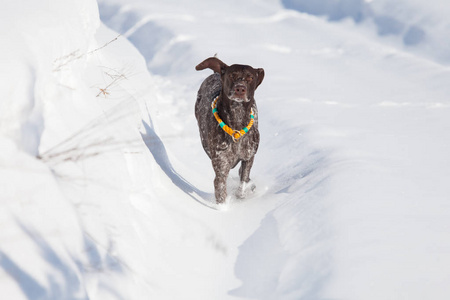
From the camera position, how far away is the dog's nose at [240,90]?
4.41 m

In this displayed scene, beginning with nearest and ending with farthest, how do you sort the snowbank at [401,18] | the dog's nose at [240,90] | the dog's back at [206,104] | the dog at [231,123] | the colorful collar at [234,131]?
the dog's nose at [240,90], the dog at [231,123], the colorful collar at [234,131], the dog's back at [206,104], the snowbank at [401,18]

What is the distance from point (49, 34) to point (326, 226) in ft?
7.25

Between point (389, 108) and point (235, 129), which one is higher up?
point (235, 129)

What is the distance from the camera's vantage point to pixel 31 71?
2.59 meters

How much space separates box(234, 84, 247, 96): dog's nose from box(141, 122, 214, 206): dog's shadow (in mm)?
1099

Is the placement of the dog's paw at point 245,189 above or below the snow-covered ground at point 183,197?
below

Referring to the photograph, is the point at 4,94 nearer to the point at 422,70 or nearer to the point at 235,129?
the point at 235,129

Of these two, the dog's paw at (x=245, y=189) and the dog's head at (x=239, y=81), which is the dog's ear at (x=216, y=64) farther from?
the dog's paw at (x=245, y=189)

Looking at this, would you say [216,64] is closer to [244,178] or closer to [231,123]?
[231,123]

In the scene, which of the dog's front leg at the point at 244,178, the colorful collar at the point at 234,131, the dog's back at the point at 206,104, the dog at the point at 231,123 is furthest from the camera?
the dog's back at the point at 206,104

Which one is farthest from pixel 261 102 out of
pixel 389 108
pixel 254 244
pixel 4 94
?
pixel 4 94

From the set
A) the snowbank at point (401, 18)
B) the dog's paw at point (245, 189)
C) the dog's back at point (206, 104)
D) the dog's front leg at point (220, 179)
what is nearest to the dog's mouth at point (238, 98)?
the dog's back at point (206, 104)

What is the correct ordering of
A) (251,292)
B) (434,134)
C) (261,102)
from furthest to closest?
(261,102) → (434,134) → (251,292)

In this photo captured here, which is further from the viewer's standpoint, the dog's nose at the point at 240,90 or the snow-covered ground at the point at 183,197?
the dog's nose at the point at 240,90
